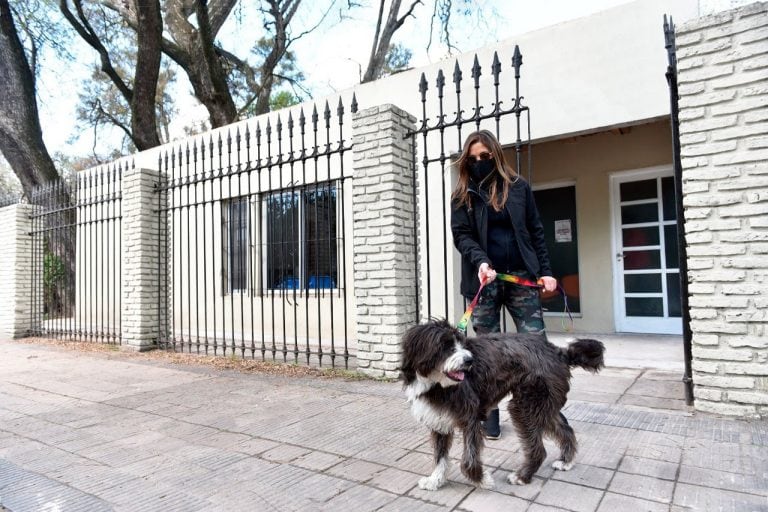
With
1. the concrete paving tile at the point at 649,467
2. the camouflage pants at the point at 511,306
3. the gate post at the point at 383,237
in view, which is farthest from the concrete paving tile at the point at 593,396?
the gate post at the point at 383,237

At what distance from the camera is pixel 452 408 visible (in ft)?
7.70

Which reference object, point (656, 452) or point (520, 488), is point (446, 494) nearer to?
point (520, 488)

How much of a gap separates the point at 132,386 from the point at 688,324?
5576 mm

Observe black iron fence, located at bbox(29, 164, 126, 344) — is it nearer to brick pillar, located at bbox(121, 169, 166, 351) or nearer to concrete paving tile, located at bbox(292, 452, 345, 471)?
brick pillar, located at bbox(121, 169, 166, 351)

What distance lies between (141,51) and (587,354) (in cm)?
1458

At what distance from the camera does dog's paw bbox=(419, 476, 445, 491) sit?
2523 mm

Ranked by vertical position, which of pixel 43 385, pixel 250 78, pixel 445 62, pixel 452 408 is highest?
pixel 250 78

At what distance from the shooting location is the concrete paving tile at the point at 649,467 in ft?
8.63

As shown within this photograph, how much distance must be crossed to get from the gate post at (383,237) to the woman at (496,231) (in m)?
1.86

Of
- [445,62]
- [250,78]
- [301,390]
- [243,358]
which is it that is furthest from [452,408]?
[250,78]

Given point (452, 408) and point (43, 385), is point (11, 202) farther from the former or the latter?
point (452, 408)

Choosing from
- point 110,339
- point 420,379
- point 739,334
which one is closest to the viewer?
point 420,379

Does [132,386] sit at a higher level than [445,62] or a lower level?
lower

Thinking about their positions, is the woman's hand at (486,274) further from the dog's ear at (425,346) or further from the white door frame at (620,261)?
the white door frame at (620,261)
